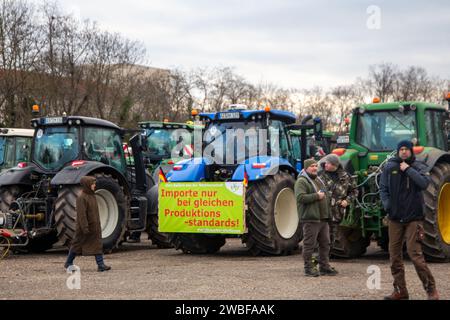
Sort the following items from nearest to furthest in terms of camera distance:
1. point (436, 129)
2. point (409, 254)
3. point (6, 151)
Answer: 1. point (409, 254)
2. point (436, 129)
3. point (6, 151)

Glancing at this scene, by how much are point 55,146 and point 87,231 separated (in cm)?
361

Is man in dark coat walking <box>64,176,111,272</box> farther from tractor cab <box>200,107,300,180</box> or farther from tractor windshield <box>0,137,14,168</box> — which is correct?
tractor windshield <box>0,137,14,168</box>

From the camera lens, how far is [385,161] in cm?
1244

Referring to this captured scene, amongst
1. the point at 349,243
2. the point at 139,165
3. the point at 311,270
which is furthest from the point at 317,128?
the point at 311,270

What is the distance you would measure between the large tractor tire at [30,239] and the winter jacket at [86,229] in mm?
2589

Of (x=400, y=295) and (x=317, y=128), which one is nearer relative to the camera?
(x=400, y=295)

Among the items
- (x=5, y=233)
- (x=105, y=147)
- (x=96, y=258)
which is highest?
(x=105, y=147)

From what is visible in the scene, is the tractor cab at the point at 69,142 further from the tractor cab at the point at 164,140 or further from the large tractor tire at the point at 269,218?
the tractor cab at the point at 164,140

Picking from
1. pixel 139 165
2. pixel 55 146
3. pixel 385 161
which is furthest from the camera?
pixel 139 165

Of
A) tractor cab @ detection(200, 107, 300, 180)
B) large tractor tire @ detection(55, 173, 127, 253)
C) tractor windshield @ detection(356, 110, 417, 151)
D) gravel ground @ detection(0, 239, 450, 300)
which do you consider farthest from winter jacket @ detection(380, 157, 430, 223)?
large tractor tire @ detection(55, 173, 127, 253)

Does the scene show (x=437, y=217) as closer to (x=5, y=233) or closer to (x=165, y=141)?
(x=5, y=233)

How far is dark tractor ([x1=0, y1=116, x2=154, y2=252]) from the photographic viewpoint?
13680 millimetres

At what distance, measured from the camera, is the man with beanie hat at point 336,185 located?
11305 mm
